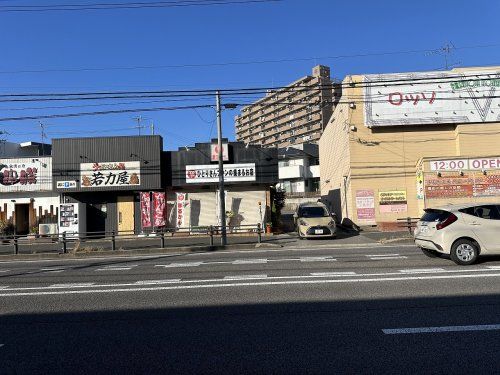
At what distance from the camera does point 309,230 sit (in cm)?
2100

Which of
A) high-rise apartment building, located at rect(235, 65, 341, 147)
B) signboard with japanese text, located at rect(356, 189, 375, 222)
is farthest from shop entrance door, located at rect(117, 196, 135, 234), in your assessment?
high-rise apartment building, located at rect(235, 65, 341, 147)

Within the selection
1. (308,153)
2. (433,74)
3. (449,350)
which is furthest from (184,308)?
(308,153)

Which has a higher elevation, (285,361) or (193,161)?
(193,161)

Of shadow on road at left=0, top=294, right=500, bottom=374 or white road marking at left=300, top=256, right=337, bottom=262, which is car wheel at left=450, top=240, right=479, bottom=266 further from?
shadow on road at left=0, top=294, right=500, bottom=374

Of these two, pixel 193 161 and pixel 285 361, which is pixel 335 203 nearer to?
pixel 193 161

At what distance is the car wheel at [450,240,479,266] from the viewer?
11.2m

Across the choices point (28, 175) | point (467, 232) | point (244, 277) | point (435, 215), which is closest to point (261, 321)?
point (244, 277)

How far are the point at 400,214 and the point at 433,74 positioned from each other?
8327 millimetres

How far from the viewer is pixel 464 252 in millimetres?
11234

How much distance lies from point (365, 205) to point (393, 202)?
1658 millimetres

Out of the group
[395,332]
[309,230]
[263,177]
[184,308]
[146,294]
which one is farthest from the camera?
[263,177]

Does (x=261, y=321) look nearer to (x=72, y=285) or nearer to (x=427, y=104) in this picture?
(x=72, y=285)

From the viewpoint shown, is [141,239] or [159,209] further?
[159,209]

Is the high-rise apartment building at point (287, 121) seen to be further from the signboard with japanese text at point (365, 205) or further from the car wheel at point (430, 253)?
the car wheel at point (430, 253)
